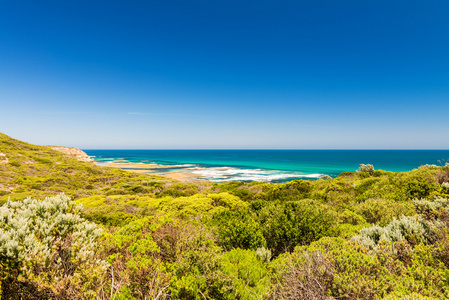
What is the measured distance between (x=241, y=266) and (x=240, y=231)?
1864mm

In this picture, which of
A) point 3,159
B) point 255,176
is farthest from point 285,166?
point 3,159

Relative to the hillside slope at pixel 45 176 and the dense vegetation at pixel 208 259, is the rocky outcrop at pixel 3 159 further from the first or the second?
the dense vegetation at pixel 208 259

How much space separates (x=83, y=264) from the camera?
324 centimetres

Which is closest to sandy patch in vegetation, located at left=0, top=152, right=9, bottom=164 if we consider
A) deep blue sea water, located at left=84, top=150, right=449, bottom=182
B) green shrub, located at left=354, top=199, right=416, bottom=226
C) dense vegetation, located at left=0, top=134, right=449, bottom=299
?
deep blue sea water, located at left=84, top=150, right=449, bottom=182

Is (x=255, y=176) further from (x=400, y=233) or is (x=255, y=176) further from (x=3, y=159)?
(x=3, y=159)

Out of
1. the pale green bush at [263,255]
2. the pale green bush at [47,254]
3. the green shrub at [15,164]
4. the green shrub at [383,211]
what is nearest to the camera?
the pale green bush at [47,254]

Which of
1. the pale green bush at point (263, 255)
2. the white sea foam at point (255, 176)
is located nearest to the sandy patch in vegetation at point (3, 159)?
the white sea foam at point (255, 176)

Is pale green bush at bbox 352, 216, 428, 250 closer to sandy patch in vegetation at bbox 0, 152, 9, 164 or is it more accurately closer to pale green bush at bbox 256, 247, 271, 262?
pale green bush at bbox 256, 247, 271, 262

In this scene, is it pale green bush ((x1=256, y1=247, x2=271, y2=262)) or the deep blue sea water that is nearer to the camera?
pale green bush ((x1=256, y1=247, x2=271, y2=262))

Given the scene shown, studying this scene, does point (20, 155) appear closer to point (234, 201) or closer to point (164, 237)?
point (234, 201)

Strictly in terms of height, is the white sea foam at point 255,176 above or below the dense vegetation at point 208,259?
below

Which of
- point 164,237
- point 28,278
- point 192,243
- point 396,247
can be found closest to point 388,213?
point 396,247

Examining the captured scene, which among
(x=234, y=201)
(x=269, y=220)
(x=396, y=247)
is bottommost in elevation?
(x=234, y=201)

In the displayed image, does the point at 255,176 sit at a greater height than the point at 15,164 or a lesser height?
lesser
